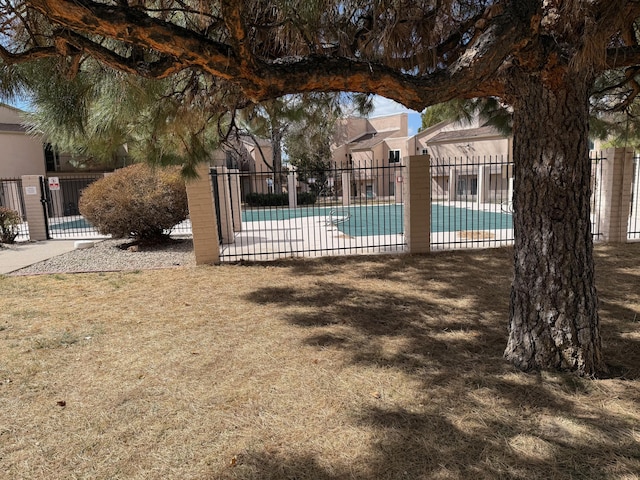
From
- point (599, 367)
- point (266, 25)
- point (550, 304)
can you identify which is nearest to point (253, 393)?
point (550, 304)

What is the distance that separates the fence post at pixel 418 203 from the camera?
8156 mm

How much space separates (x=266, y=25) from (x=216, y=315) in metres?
3.31

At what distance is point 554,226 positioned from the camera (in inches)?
125

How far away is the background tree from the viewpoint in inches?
105

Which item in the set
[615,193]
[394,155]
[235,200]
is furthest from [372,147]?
[615,193]

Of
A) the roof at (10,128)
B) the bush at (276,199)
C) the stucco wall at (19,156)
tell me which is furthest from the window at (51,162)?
the bush at (276,199)

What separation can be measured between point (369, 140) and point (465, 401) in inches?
1399

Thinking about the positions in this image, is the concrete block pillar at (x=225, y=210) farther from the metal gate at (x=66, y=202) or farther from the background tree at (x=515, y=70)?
the metal gate at (x=66, y=202)

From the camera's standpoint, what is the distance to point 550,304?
328 centimetres

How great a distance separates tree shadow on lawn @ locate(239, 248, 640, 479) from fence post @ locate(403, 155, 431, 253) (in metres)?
2.85

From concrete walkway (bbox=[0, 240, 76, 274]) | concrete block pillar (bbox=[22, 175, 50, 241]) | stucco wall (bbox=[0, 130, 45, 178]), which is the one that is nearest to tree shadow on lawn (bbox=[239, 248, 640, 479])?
concrete walkway (bbox=[0, 240, 76, 274])

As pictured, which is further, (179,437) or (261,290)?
(261,290)

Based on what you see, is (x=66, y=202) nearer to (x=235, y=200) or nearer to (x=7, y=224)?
(x=7, y=224)

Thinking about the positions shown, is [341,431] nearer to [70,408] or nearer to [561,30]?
[70,408]
